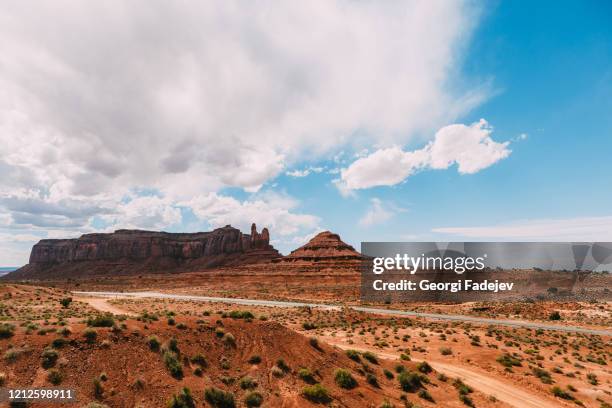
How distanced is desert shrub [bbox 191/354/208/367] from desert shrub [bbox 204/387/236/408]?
7.83ft

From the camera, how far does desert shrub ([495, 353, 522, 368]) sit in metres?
25.1

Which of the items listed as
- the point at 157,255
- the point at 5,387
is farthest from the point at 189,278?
the point at 5,387

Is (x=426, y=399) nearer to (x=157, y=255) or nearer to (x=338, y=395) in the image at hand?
(x=338, y=395)

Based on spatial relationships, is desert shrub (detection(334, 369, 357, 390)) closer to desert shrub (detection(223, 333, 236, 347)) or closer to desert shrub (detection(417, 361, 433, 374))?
desert shrub (detection(417, 361, 433, 374))

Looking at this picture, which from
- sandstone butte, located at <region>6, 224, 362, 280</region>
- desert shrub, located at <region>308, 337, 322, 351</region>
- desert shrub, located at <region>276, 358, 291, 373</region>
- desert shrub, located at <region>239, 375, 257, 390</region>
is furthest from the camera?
sandstone butte, located at <region>6, 224, 362, 280</region>

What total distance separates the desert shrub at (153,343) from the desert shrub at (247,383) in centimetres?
485

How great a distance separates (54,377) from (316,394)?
11845mm

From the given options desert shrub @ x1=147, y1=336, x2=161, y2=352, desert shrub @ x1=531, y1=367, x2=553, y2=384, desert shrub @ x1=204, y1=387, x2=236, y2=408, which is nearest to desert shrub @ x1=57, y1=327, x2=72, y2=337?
desert shrub @ x1=147, y1=336, x2=161, y2=352

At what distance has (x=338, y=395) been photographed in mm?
17172

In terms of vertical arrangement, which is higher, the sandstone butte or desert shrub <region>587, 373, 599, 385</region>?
the sandstone butte

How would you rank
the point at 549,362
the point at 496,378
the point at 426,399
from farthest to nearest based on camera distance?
the point at 549,362 → the point at 496,378 → the point at 426,399

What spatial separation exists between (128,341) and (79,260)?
221m

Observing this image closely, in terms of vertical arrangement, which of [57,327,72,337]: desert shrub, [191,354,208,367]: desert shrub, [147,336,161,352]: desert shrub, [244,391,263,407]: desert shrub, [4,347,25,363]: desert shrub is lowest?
[244,391,263,407]: desert shrub

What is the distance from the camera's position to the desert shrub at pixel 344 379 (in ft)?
60.0
